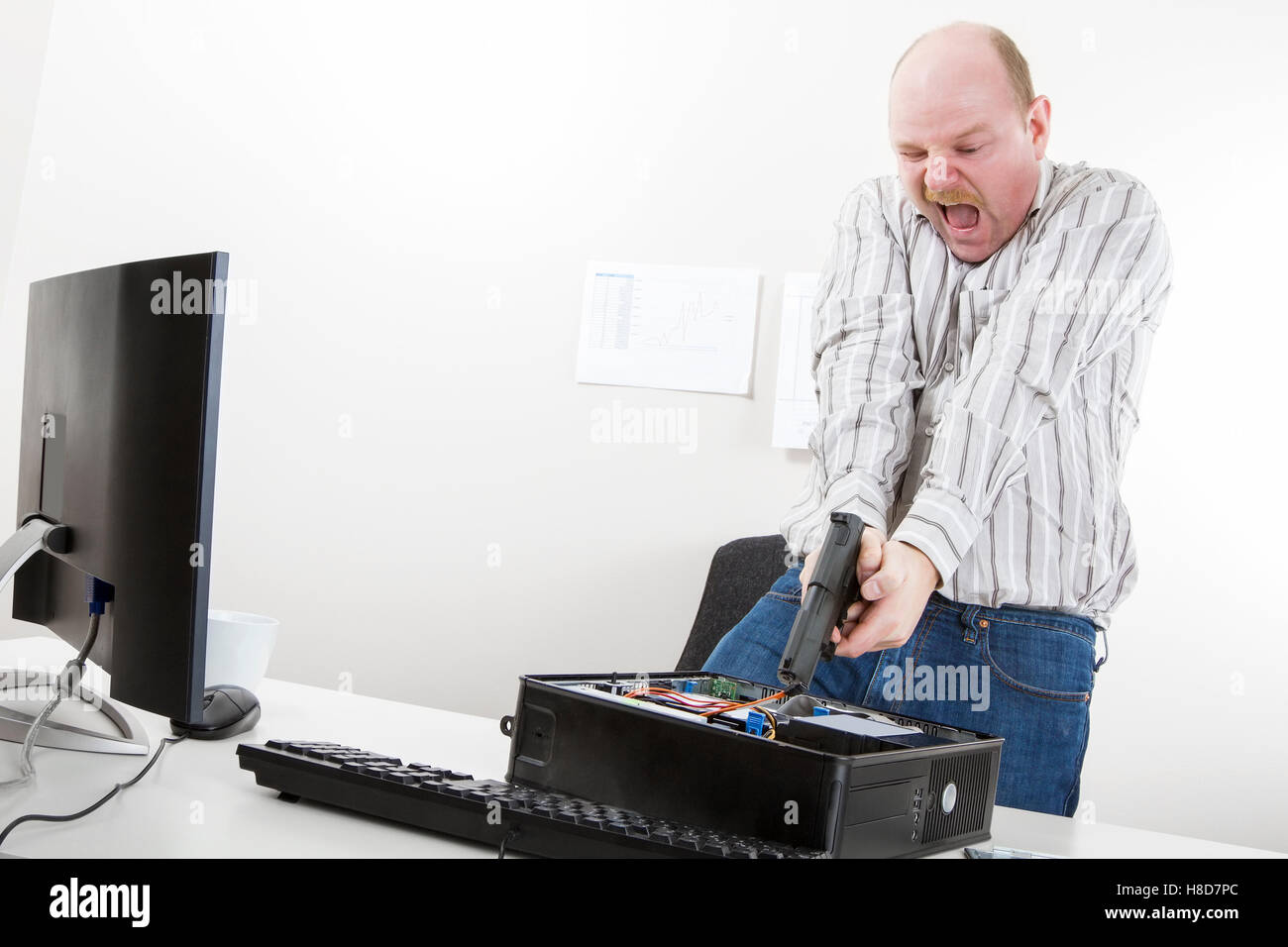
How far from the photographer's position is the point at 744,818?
0.72 m

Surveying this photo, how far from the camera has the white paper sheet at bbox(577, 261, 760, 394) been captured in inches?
92.7

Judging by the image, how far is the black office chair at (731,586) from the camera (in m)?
2.02

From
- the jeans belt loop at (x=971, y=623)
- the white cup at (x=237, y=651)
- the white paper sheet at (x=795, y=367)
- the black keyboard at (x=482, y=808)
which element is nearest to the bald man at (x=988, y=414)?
the jeans belt loop at (x=971, y=623)

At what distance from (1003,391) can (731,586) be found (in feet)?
3.09

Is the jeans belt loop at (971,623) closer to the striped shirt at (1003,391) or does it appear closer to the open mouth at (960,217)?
the striped shirt at (1003,391)

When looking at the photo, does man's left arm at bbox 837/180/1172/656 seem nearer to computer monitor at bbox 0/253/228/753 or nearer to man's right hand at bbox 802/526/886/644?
man's right hand at bbox 802/526/886/644

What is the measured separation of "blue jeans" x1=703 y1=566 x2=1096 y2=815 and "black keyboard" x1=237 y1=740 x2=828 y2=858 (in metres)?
0.54

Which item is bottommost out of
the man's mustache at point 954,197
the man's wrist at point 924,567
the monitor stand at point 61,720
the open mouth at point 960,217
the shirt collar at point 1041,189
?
the monitor stand at point 61,720

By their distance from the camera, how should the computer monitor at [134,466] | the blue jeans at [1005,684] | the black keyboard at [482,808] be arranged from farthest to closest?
the blue jeans at [1005,684] < the computer monitor at [134,466] < the black keyboard at [482,808]

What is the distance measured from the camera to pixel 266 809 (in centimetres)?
78

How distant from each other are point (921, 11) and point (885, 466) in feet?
4.65

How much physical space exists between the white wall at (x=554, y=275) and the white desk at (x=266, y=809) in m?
1.23
